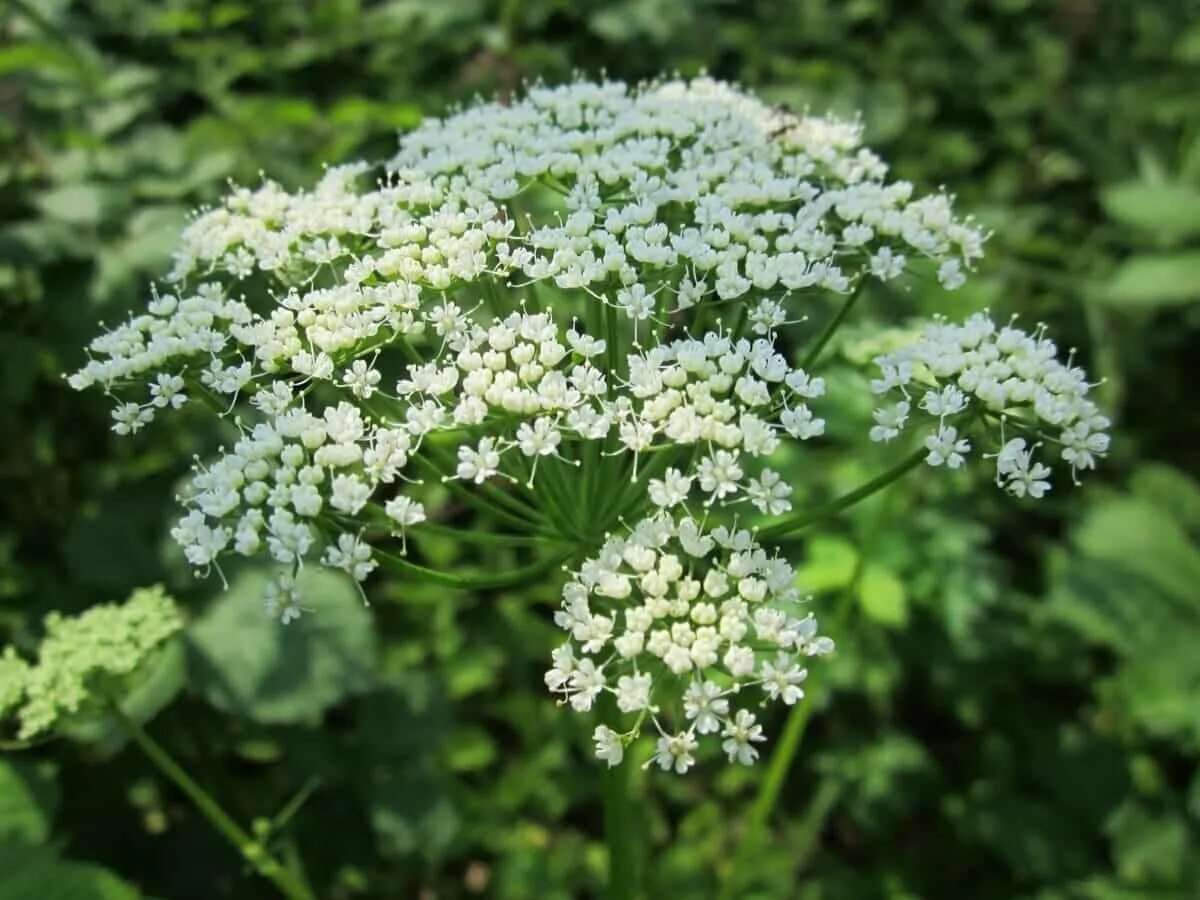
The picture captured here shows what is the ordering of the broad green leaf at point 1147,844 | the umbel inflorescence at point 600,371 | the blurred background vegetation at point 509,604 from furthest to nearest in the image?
the broad green leaf at point 1147,844 → the blurred background vegetation at point 509,604 → the umbel inflorescence at point 600,371

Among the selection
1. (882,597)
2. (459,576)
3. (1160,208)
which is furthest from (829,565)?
(1160,208)

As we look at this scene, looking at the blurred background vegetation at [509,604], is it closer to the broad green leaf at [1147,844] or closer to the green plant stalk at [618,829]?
the broad green leaf at [1147,844]

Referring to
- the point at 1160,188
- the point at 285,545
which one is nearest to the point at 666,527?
the point at 285,545

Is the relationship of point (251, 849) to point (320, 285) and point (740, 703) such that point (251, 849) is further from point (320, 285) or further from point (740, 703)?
point (740, 703)

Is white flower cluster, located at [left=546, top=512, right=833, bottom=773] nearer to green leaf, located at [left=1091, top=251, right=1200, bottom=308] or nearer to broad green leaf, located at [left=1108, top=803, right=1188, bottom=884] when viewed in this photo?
broad green leaf, located at [left=1108, top=803, right=1188, bottom=884]

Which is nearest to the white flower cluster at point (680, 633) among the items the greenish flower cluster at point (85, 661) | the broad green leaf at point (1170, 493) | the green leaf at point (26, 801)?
the greenish flower cluster at point (85, 661)

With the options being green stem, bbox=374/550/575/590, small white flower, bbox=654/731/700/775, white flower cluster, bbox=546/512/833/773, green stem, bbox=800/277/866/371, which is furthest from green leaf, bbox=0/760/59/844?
green stem, bbox=800/277/866/371
